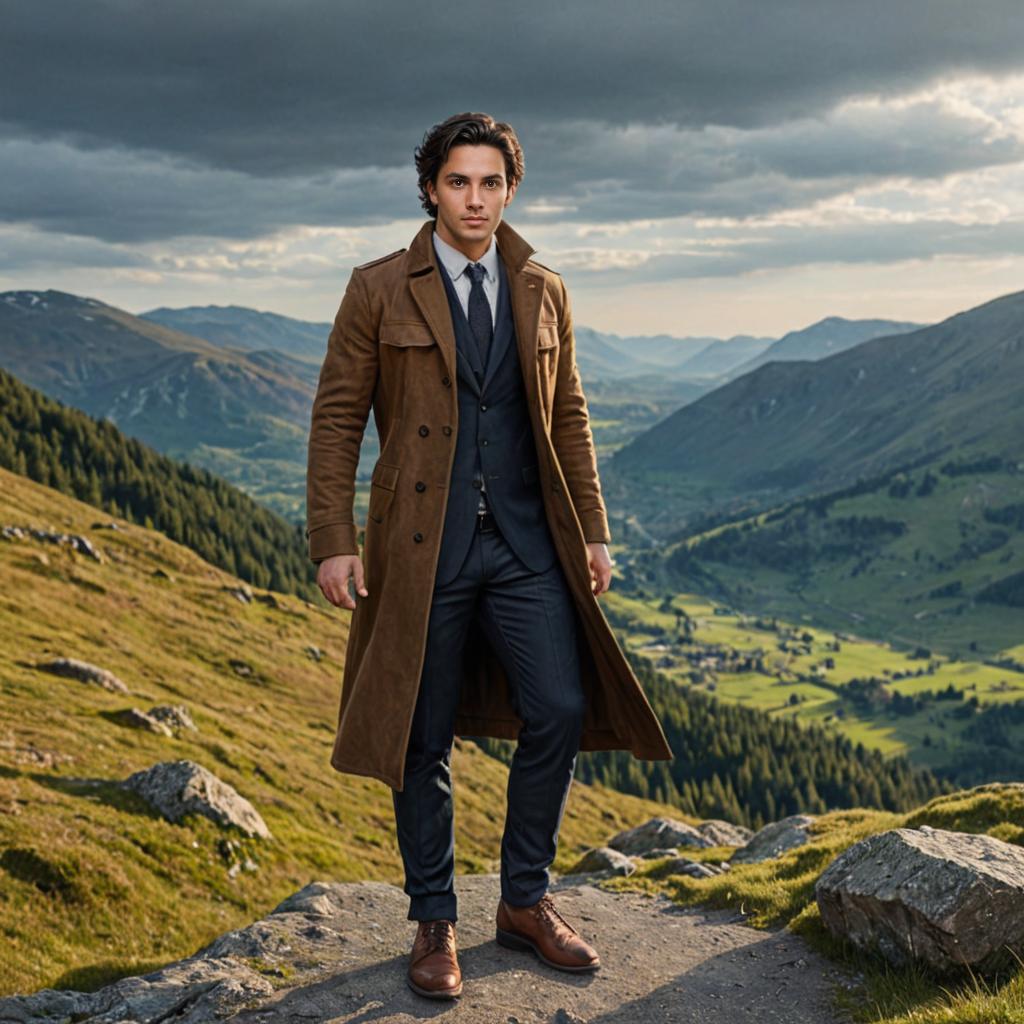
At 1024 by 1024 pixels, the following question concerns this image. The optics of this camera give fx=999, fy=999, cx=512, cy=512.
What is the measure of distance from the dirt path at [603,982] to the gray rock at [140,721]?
31.5m

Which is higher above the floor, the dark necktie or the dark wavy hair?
the dark wavy hair

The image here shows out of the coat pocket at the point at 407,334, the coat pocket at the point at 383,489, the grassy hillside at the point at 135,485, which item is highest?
the coat pocket at the point at 407,334

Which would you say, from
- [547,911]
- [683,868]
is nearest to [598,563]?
[547,911]

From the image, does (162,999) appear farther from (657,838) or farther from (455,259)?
(657,838)

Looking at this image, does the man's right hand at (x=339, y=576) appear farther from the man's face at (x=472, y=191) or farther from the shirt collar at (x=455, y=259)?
the man's face at (x=472, y=191)

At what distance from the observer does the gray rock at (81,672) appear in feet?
151

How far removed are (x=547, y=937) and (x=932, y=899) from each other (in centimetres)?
335

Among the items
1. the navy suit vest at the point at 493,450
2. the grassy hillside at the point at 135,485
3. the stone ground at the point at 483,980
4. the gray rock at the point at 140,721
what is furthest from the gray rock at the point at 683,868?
the grassy hillside at the point at 135,485

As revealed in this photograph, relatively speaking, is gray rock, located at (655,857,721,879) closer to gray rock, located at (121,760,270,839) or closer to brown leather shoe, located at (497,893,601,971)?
brown leather shoe, located at (497,893,601,971)

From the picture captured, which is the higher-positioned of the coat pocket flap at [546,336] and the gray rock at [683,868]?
the coat pocket flap at [546,336]

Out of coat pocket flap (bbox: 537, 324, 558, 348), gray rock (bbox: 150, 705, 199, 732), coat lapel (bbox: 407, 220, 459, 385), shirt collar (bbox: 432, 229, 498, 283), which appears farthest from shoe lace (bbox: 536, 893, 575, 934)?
gray rock (bbox: 150, 705, 199, 732)

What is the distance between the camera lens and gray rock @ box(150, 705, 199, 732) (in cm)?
4319

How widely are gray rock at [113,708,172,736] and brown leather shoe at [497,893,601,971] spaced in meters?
34.2

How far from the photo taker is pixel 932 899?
340 inches
